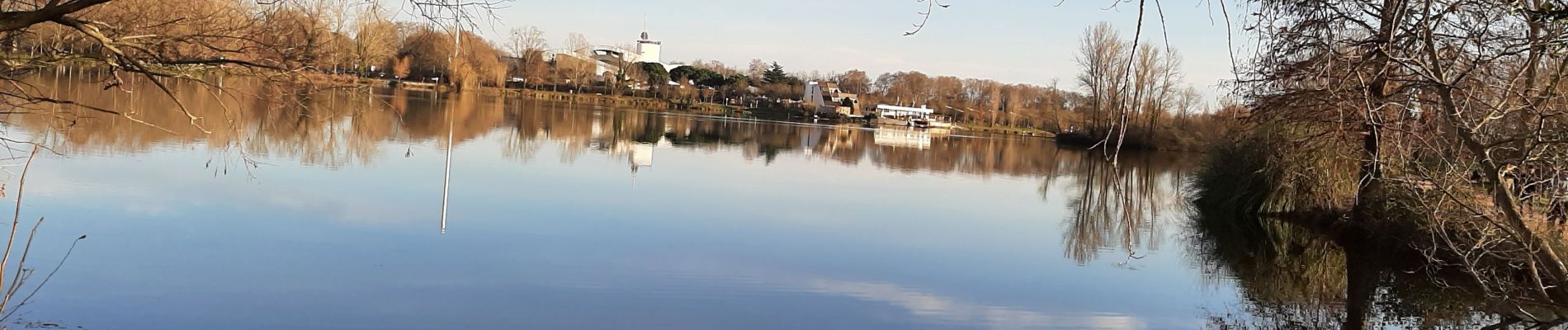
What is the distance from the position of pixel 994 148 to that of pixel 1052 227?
81.2 feet

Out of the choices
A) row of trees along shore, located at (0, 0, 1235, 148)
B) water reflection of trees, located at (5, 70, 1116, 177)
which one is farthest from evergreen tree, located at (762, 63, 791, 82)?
water reflection of trees, located at (5, 70, 1116, 177)

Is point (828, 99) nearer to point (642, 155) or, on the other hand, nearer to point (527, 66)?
point (527, 66)

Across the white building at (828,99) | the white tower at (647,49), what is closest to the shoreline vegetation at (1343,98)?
the white building at (828,99)

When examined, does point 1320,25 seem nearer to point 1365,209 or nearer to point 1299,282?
point 1299,282

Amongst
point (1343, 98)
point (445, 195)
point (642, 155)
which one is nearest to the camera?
point (1343, 98)

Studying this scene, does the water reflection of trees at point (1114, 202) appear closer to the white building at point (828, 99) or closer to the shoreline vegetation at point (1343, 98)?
the shoreline vegetation at point (1343, 98)

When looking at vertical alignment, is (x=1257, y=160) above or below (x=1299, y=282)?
above

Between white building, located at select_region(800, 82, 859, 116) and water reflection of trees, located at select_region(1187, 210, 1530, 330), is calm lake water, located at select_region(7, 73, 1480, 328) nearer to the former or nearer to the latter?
water reflection of trees, located at select_region(1187, 210, 1530, 330)

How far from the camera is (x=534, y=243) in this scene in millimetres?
9203

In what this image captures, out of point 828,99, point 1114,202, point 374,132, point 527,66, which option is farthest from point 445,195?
point 828,99

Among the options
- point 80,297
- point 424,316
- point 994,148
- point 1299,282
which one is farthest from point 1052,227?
point 994,148

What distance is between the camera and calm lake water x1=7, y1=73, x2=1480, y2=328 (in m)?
6.38

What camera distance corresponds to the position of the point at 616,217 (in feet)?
36.9

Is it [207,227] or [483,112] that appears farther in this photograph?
[483,112]
